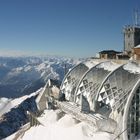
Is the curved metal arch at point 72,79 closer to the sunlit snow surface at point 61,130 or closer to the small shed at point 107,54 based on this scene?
the small shed at point 107,54

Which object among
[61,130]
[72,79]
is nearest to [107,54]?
[72,79]

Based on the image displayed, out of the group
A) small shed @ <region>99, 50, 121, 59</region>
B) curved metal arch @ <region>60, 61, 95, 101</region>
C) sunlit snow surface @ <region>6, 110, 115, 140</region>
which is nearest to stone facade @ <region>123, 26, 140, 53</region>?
small shed @ <region>99, 50, 121, 59</region>

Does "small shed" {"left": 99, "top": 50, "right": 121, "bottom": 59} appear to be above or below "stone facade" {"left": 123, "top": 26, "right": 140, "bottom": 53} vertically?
below

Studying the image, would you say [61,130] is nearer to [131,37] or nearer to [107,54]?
[107,54]

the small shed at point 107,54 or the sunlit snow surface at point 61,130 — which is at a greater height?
the small shed at point 107,54

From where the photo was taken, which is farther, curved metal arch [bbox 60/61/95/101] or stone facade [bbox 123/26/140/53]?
stone facade [bbox 123/26/140/53]

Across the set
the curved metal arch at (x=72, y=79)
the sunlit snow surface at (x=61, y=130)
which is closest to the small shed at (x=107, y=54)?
the curved metal arch at (x=72, y=79)

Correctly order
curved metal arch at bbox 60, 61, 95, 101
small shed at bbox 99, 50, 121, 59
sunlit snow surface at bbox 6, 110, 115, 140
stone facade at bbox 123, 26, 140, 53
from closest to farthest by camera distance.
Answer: sunlit snow surface at bbox 6, 110, 115, 140
curved metal arch at bbox 60, 61, 95, 101
small shed at bbox 99, 50, 121, 59
stone facade at bbox 123, 26, 140, 53

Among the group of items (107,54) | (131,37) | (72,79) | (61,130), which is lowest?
(61,130)

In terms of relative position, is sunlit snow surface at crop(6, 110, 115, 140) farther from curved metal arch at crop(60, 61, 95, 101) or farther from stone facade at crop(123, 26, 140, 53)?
stone facade at crop(123, 26, 140, 53)
